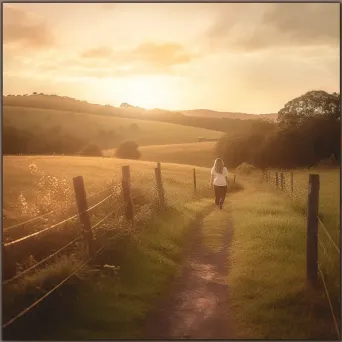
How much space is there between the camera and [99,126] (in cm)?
3941

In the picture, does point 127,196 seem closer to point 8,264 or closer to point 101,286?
point 8,264

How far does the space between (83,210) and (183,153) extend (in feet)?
146

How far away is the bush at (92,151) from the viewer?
31669mm

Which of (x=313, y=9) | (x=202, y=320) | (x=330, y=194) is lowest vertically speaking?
(x=202, y=320)

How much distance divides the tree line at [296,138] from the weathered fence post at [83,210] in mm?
4985

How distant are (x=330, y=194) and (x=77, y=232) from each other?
24.9ft

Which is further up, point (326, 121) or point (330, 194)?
point (326, 121)

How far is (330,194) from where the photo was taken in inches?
518

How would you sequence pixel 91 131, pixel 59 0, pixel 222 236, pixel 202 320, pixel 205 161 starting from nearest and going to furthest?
pixel 202 320 < pixel 59 0 < pixel 222 236 < pixel 91 131 < pixel 205 161

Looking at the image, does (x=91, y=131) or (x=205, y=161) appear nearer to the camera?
(x=91, y=131)

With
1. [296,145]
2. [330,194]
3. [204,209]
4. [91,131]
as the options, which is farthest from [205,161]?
[330,194]

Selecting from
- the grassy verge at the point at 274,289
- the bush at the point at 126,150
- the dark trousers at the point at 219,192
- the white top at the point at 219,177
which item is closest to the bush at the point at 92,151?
the bush at the point at 126,150

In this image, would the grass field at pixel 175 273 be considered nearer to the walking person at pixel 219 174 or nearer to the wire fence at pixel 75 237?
Result: the wire fence at pixel 75 237

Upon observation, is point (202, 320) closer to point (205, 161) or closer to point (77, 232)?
point (77, 232)
